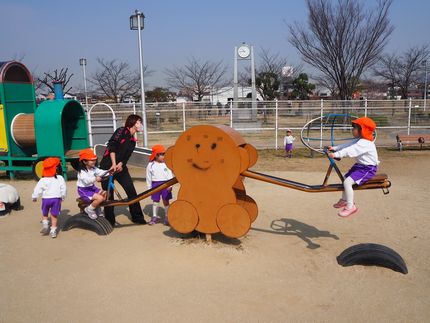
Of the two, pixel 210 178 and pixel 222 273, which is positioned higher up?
pixel 210 178

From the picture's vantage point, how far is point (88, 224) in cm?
554

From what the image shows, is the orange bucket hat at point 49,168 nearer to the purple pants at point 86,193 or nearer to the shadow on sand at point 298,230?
the purple pants at point 86,193

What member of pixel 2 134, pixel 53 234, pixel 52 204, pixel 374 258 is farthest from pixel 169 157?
pixel 2 134

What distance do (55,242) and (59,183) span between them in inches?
31.6

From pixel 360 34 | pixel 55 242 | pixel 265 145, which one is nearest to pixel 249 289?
pixel 55 242

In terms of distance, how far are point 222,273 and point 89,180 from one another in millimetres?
2374

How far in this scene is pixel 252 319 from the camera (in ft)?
10.8

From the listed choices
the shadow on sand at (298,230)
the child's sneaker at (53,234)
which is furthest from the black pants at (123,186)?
the shadow on sand at (298,230)

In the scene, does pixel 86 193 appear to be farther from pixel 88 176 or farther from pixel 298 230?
pixel 298 230

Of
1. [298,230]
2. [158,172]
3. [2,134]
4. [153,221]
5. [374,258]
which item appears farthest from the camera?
[2,134]

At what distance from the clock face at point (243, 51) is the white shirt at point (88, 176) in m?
20.1

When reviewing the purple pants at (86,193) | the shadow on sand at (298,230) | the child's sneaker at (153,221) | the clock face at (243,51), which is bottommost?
the shadow on sand at (298,230)

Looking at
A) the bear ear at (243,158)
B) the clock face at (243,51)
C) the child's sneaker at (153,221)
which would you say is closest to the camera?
the bear ear at (243,158)

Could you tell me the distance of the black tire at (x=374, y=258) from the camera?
4.15m
